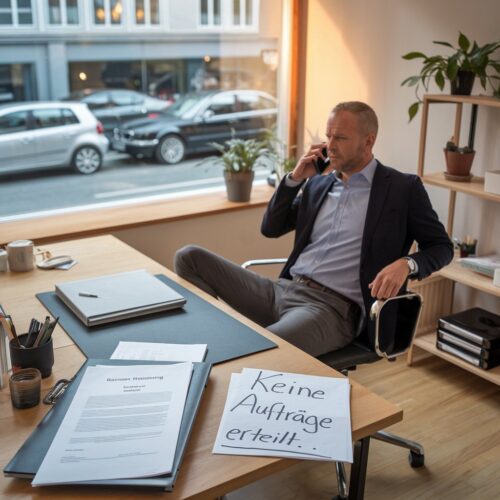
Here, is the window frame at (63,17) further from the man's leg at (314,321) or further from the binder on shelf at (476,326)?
the binder on shelf at (476,326)

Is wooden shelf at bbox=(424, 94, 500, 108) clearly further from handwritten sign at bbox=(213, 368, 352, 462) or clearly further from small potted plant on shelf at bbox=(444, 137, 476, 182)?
handwritten sign at bbox=(213, 368, 352, 462)

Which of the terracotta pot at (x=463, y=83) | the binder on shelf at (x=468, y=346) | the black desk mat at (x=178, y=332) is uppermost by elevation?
the terracotta pot at (x=463, y=83)

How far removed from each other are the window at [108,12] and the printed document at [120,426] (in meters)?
2.40

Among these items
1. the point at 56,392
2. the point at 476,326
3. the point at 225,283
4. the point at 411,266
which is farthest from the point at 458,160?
the point at 56,392

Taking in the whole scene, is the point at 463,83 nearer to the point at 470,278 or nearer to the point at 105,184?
the point at 470,278

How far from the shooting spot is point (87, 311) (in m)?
1.79

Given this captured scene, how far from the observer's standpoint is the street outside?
11.1ft

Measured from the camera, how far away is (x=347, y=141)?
229 cm

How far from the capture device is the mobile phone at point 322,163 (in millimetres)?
2375

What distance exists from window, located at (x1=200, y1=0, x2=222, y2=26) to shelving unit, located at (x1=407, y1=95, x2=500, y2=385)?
1.41m

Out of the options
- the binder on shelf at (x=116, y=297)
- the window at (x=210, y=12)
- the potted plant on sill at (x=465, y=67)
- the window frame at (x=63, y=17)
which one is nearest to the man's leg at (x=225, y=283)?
the binder on shelf at (x=116, y=297)

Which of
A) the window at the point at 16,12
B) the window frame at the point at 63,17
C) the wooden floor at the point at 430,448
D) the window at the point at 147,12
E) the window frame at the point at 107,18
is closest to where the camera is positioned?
the wooden floor at the point at 430,448

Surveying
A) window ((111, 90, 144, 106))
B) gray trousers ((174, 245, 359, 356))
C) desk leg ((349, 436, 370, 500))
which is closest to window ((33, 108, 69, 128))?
window ((111, 90, 144, 106))

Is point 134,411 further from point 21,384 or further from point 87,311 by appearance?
point 87,311
